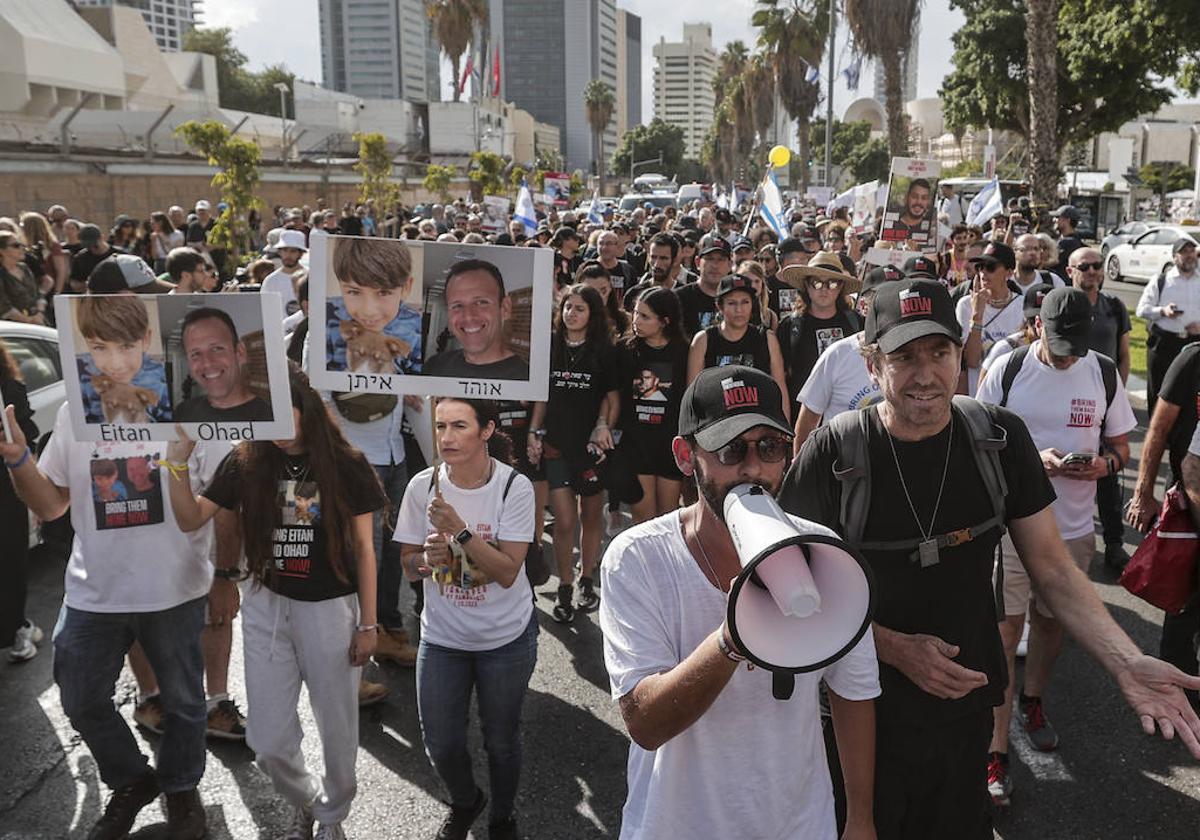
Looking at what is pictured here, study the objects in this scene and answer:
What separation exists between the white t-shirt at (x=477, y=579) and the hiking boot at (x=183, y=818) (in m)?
1.12

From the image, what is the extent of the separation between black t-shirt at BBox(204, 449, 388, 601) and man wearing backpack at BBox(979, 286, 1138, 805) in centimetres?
273

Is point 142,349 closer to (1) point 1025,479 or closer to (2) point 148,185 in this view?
(1) point 1025,479

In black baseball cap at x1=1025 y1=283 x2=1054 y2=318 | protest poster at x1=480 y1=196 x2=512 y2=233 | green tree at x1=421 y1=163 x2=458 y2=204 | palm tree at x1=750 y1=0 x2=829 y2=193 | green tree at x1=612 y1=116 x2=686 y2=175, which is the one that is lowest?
black baseball cap at x1=1025 y1=283 x2=1054 y2=318

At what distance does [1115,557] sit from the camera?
20.8 feet

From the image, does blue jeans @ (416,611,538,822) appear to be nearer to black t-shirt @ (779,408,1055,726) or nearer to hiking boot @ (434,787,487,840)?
hiking boot @ (434,787,487,840)

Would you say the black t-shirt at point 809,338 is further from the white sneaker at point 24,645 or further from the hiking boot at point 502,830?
the white sneaker at point 24,645

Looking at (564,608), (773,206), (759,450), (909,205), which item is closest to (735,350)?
(564,608)

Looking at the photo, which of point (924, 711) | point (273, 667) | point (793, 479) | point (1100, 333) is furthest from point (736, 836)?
point (1100, 333)

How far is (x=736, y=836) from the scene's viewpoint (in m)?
2.05

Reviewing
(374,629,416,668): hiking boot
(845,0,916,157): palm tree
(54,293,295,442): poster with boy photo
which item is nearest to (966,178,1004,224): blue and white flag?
(374,629,416,668): hiking boot

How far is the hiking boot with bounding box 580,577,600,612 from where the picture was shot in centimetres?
595

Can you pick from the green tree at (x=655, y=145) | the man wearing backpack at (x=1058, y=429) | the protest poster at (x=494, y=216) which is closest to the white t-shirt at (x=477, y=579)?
the man wearing backpack at (x=1058, y=429)

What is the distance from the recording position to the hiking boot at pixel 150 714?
14.7 feet

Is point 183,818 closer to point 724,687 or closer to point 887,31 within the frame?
point 724,687
